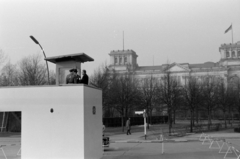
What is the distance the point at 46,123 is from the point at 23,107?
4.14 feet

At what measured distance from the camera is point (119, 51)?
99.2 metres

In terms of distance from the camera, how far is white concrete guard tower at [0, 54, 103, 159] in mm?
13172

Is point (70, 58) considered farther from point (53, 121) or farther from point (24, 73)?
point (24, 73)

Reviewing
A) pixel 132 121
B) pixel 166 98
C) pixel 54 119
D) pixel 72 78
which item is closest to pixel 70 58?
pixel 72 78

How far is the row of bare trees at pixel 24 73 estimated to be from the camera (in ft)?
130

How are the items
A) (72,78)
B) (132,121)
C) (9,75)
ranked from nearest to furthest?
(72,78) → (9,75) → (132,121)

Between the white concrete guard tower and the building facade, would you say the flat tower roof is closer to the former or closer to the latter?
the white concrete guard tower

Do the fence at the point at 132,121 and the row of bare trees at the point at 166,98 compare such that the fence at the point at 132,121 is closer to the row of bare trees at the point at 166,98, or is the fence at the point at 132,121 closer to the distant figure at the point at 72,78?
the row of bare trees at the point at 166,98

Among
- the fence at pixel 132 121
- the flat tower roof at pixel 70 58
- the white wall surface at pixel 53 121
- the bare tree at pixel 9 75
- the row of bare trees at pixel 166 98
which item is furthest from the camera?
the fence at pixel 132 121

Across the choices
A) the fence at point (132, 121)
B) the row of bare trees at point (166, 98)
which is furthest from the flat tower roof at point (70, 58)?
the fence at point (132, 121)

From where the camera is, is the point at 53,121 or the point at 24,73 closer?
the point at 53,121

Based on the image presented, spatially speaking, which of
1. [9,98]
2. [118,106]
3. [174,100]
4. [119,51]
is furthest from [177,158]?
[119,51]

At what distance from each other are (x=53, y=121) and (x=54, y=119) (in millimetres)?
92

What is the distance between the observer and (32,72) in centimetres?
4050
